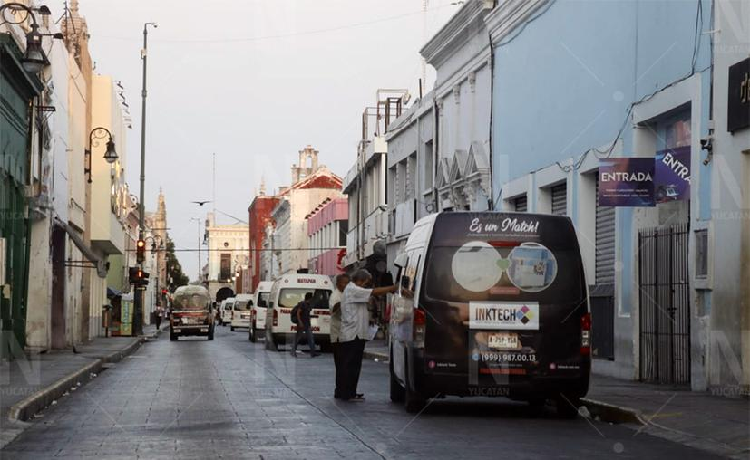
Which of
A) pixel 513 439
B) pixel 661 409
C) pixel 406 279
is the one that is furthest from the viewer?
pixel 406 279

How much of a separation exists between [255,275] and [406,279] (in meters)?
123

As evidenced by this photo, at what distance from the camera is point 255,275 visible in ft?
451

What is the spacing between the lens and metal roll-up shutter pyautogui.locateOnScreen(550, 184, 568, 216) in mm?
25578

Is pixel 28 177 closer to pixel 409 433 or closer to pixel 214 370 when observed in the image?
pixel 214 370

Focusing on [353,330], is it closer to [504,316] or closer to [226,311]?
[504,316]

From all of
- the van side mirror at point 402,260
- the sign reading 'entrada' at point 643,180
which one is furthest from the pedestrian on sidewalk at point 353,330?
the sign reading 'entrada' at point 643,180

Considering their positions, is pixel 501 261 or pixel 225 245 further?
pixel 225 245

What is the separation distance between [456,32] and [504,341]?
21132 millimetres

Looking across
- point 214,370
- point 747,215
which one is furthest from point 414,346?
point 214,370

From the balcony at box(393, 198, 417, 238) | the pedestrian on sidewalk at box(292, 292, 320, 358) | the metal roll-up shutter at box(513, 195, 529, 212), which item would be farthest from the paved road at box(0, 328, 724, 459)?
the balcony at box(393, 198, 417, 238)

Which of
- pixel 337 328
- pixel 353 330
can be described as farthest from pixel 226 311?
pixel 353 330

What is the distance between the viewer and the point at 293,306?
3944 cm

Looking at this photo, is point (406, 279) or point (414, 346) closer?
point (414, 346)

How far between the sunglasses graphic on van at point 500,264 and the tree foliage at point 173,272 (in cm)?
13607
